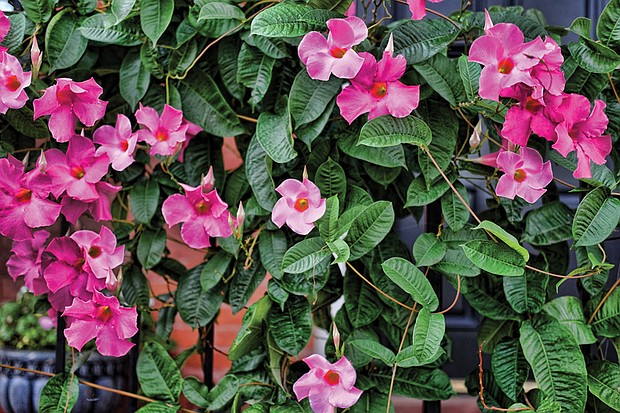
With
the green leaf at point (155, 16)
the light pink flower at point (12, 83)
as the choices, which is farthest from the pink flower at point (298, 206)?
the light pink flower at point (12, 83)

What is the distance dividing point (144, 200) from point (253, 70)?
11.4 inches

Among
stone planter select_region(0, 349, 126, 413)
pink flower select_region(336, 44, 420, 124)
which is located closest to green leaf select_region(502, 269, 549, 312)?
pink flower select_region(336, 44, 420, 124)

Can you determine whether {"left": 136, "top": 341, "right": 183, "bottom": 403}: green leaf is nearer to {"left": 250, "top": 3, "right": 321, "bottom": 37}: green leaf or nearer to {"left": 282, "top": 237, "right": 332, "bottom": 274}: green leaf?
{"left": 282, "top": 237, "right": 332, "bottom": 274}: green leaf

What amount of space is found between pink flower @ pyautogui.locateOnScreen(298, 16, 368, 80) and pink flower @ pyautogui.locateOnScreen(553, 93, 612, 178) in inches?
A: 11.9

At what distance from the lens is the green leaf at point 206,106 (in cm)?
115

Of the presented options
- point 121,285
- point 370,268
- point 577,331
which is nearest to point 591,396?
point 577,331

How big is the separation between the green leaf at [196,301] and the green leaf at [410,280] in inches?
12.5

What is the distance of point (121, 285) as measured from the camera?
47.9 inches

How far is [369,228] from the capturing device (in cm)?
106

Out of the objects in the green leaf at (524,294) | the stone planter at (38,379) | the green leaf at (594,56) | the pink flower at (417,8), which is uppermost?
the pink flower at (417,8)

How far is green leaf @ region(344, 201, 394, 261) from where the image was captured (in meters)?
1.05

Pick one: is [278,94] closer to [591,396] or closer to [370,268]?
[370,268]

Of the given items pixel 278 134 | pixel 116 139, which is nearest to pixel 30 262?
pixel 116 139

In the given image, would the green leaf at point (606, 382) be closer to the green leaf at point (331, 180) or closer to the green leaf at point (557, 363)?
the green leaf at point (557, 363)
